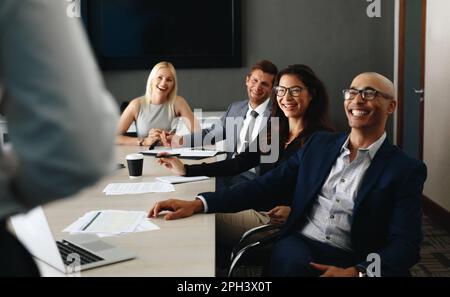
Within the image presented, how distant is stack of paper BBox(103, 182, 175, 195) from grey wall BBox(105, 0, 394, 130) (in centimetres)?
318

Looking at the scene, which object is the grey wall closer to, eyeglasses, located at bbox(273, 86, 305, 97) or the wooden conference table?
eyeglasses, located at bbox(273, 86, 305, 97)

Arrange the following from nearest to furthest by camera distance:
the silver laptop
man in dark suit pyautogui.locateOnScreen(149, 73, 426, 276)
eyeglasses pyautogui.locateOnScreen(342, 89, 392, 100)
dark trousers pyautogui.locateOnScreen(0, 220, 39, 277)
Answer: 1. dark trousers pyautogui.locateOnScreen(0, 220, 39, 277)
2. the silver laptop
3. man in dark suit pyautogui.locateOnScreen(149, 73, 426, 276)
4. eyeglasses pyautogui.locateOnScreen(342, 89, 392, 100)

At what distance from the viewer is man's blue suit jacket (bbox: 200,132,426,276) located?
1.73 m

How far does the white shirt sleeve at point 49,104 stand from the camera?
525 millimetres

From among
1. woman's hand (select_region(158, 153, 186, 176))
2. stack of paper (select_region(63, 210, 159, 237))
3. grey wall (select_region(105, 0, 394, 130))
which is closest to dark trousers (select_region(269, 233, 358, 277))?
stack of paper (select_region(63, 210, 159, 237))

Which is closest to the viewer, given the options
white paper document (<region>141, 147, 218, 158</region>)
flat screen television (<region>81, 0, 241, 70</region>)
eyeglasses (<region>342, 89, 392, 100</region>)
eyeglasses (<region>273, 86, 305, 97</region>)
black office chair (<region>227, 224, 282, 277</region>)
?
black office chair (<region>227, 224, 282, 277</region>)

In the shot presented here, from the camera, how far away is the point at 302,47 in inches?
214

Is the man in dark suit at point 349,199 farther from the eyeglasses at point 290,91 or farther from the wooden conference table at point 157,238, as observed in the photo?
the eyeglasses at point 290,91

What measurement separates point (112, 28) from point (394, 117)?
2.92 m

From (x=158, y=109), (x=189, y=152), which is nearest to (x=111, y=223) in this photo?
(x=189, y=152)

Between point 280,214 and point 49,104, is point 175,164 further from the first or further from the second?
point 49,104

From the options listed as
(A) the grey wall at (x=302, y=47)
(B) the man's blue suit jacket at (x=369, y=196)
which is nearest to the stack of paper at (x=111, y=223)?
(B) the man's blue suit jacket at (x=369, y=196)

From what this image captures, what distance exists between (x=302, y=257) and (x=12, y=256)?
140 cm
